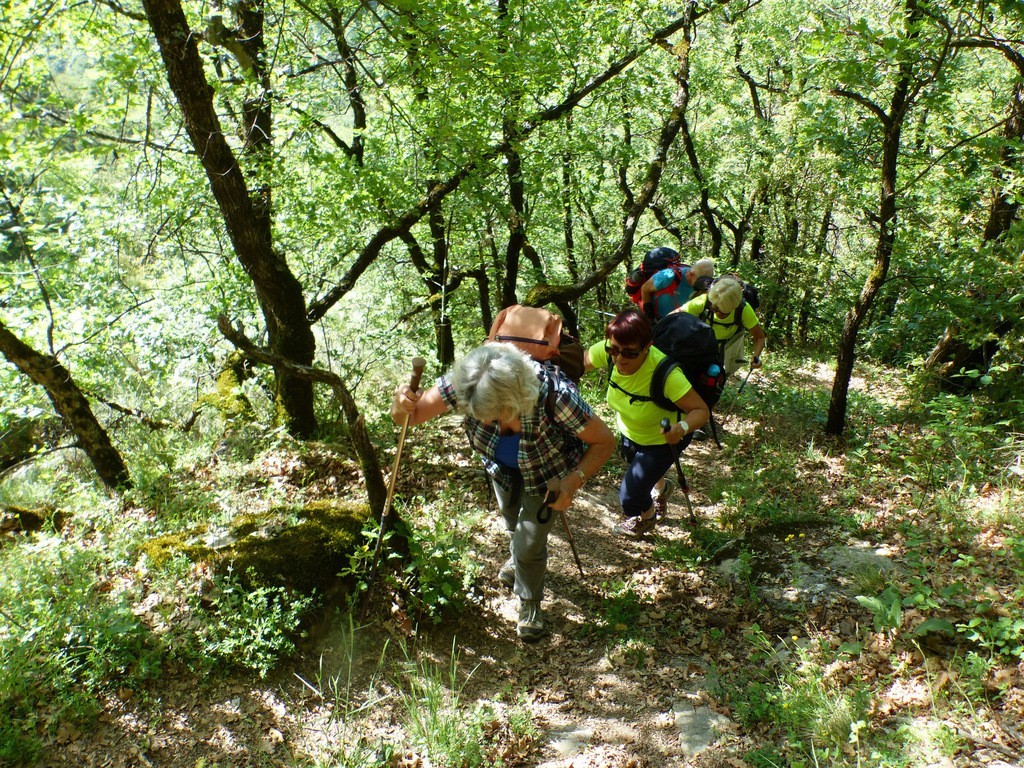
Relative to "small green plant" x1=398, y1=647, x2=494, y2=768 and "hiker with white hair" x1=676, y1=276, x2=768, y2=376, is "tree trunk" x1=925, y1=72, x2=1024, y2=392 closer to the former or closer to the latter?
"hiker with white hair" x1=676, y1=276, x2=768, y2=376

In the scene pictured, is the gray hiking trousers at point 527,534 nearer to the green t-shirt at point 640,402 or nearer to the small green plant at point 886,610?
the green t-shirt at point 640,402

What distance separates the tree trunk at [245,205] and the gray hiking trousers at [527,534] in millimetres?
1850

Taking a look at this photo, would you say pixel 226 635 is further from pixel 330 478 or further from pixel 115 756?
pixel 330 478

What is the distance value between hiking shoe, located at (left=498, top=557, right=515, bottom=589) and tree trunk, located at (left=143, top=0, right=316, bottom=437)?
218 cm

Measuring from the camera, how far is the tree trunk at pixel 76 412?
551cm

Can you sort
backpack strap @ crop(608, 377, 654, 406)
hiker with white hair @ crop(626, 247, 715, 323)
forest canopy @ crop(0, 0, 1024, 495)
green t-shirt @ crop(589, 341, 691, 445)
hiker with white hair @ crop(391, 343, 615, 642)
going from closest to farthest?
hiker with white hair @ crop(391, 343, 615, 642)
green t-shirt @ crop(589, 341, 691, 445)
backpack strap @ crop(608, 377, 654, 406)
forest canopy @ crop(0, 0, 1024, 495)
hiker with white hair @ crop(626, 247, 715, 323)

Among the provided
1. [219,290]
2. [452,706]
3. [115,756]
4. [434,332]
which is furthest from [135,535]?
[434,332]

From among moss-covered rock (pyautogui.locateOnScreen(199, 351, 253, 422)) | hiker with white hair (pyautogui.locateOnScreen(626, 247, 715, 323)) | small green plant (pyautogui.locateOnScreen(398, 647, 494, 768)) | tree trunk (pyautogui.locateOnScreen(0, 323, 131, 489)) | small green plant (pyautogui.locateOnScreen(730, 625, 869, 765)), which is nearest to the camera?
small green plant (pyautogui.locateOnScreen(730, 625, 869, 765))

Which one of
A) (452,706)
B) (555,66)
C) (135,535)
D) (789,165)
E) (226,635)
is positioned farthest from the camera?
(789,165)

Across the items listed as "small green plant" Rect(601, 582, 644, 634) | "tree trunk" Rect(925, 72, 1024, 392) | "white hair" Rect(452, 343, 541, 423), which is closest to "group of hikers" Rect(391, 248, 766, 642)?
"white hair" Rect(452, 343, 541, 423)

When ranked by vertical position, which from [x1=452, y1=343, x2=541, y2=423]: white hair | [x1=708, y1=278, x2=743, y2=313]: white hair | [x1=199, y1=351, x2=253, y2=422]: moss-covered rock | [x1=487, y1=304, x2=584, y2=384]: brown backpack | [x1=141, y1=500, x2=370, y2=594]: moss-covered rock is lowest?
[x1=141, y1=500, x2=370, y2=594]: moss-covered rock

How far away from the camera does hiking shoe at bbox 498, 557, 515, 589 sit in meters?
4.75

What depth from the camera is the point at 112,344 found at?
703 centimetres

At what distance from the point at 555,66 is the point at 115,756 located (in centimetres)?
706
